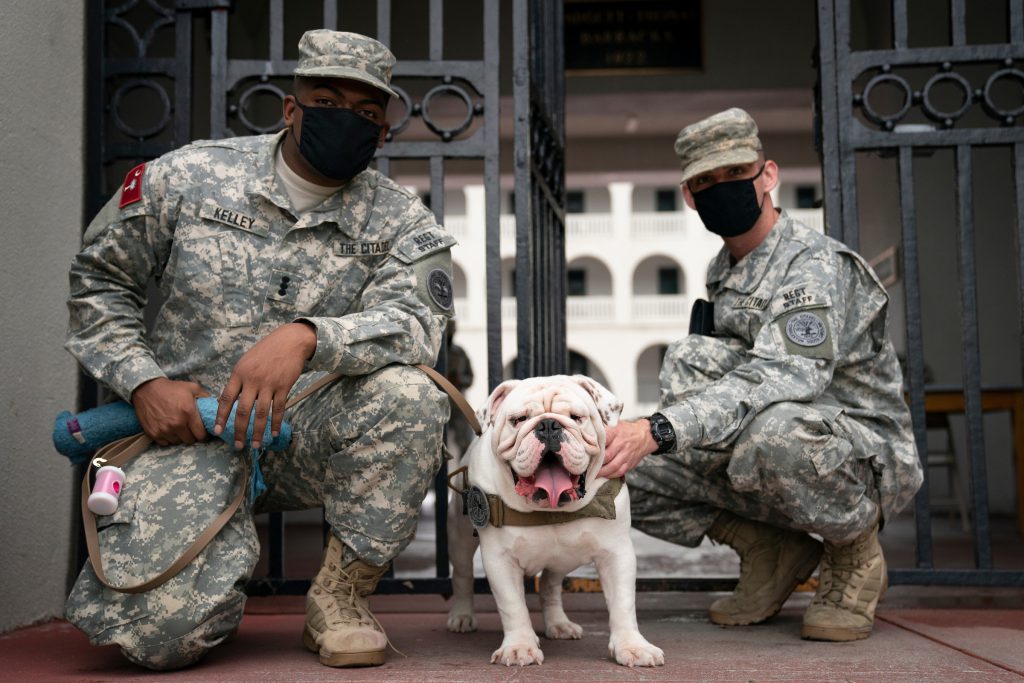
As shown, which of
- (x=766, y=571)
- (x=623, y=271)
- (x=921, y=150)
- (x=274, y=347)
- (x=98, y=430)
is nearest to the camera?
(x=274, y=347)

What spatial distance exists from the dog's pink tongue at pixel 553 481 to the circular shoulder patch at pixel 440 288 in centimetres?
70

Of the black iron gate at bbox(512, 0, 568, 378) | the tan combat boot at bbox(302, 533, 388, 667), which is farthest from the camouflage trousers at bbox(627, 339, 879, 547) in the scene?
the tan combat boot at bbox(302, 533, 388, 667)

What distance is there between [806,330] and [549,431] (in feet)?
3.51

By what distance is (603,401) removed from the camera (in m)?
2.83

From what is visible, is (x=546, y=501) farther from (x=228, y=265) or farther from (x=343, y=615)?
(x=228, y=265)

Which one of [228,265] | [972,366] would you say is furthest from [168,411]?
[972,366]

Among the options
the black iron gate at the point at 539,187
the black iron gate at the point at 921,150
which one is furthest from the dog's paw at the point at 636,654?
the black iron gate at the point at 921,150

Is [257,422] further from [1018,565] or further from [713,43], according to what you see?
[713,43]

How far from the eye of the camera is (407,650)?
10.1 feet

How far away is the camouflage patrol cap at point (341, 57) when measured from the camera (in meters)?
3.13

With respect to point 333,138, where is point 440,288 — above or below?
below

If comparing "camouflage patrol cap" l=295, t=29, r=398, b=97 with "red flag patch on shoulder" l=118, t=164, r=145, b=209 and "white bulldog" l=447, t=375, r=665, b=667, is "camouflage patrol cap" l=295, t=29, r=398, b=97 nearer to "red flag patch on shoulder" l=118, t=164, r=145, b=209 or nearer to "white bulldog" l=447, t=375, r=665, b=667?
"red flag patch on shoulder" l=118, t=164, r=145, b=209

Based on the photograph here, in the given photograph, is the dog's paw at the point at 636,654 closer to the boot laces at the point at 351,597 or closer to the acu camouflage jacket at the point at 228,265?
the boot laces at the point at 351,597

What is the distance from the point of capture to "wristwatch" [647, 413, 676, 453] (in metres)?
2.99
